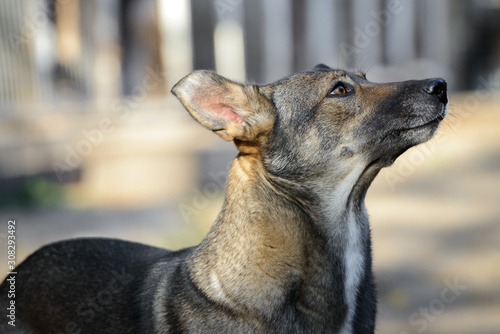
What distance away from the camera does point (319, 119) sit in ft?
11.0

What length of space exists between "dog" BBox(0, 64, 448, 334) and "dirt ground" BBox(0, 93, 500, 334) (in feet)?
4.36

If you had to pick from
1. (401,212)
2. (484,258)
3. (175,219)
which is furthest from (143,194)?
(484,258)

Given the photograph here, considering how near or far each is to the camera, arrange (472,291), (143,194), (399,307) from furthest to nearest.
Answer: (143,194)
(472,291)
(399,307)

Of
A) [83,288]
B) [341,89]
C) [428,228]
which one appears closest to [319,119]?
[341,89]

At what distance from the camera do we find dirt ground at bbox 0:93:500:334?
576 centimetres

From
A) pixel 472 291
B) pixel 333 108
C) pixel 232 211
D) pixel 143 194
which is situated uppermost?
pixel 333 108

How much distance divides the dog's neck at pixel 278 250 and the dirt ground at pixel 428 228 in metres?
1.59

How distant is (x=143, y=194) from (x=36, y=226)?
2.04m

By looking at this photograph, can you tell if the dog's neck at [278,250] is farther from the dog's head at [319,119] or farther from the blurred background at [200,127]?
the blurred background at [200,127]

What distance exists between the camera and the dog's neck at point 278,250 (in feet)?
9.92

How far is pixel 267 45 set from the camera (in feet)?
41.0

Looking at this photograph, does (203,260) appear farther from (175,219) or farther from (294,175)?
(175,219)

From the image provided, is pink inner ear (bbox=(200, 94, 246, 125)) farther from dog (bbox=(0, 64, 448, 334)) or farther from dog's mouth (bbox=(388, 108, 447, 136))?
dog's mouth (bbox=(388, 108, 447, 136))

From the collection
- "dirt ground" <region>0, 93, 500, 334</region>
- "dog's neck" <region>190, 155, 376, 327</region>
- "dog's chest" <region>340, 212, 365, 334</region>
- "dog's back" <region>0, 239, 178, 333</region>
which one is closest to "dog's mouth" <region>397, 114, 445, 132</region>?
"dog's neck" <region>190, 155, 376, 327</region>
